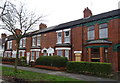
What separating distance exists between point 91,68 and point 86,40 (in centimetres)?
601

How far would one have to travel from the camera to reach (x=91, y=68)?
43.4ft

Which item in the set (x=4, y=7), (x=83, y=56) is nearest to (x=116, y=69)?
(x=83, y=56)

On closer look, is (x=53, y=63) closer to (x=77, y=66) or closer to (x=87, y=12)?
(x=77, y=66)

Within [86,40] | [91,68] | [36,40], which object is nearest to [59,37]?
[86,40]

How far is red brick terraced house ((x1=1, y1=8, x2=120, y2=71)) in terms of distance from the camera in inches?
614

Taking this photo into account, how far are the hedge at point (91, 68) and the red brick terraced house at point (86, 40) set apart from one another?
3.17 meters

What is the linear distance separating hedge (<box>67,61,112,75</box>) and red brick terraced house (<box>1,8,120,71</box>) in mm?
3167

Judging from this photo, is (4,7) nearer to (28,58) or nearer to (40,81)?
(40,81)

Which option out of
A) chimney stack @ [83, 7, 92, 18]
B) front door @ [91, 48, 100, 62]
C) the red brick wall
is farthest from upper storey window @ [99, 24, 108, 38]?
chimney stack @ [83, 7, 92, 18]

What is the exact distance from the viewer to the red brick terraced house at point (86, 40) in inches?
614

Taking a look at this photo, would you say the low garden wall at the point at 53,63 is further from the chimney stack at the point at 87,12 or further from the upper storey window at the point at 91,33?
the chimney stack at the point at 87,12

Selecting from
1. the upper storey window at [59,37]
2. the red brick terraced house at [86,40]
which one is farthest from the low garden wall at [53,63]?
the upper storey window at [59,37]

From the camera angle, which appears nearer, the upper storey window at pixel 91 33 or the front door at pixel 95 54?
the front door at pixel 95 54

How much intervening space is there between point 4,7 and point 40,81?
27.2 ft
